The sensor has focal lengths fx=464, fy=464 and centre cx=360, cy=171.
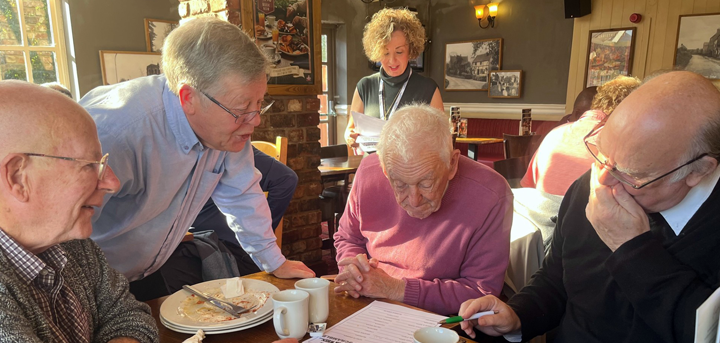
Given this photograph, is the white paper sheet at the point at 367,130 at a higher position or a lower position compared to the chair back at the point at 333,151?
higher

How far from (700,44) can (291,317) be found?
7.15 m

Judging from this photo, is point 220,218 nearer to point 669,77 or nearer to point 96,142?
point 96,142

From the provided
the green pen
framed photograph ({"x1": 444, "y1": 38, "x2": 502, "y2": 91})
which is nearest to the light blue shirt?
the green pen

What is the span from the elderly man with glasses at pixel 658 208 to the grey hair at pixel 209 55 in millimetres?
923

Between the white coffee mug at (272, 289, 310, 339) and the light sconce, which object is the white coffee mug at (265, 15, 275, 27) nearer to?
the white coffee mug at (272, 289, 310, 339)

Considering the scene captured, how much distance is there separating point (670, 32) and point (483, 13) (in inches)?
106

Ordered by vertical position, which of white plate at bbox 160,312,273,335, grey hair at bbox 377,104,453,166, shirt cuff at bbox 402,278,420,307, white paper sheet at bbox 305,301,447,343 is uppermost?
grey hair at bbox 377,104,453,166

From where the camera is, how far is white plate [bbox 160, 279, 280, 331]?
3.65 ft

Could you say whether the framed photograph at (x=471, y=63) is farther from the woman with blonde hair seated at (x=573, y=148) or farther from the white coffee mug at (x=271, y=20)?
the woman with blonde hair seated at (x=573, y=148)

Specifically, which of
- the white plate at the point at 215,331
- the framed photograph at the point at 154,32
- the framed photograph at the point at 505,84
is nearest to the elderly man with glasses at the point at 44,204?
the white plate at the point at 215,331

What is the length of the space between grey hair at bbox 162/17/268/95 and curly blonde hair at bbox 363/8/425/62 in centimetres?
202

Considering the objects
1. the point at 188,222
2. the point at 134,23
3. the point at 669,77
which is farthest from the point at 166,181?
the point at 134,23

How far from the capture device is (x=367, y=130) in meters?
3.09

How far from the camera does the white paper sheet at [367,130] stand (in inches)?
120
